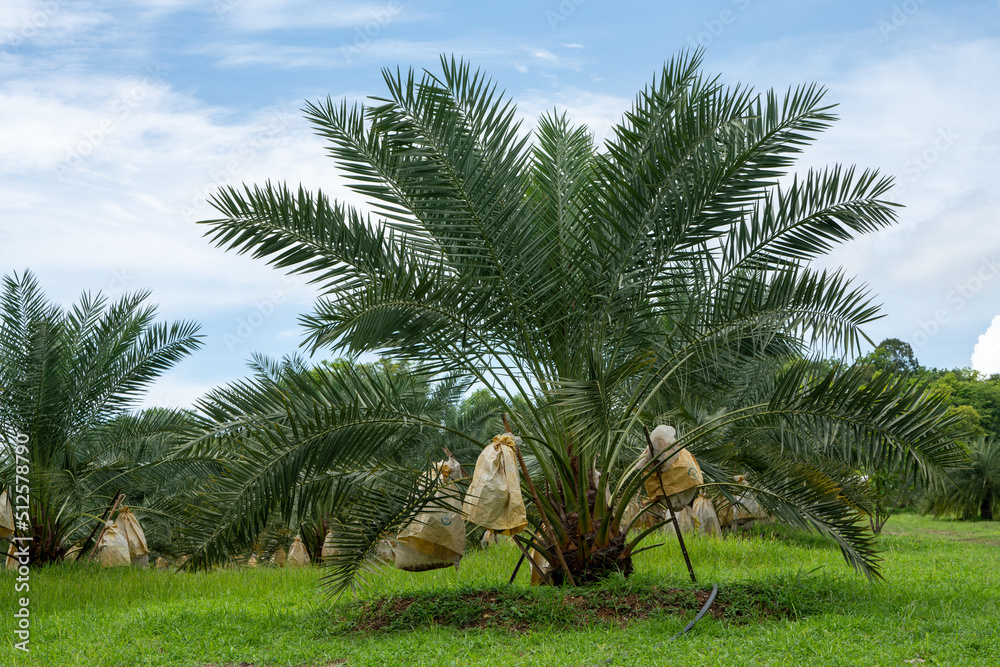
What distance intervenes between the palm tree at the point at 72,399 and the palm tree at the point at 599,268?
5.74 metres

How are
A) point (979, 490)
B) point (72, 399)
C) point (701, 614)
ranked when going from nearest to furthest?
point (701, 614)
point (72, 399)
point (979, 490)

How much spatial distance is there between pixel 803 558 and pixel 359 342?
786cm

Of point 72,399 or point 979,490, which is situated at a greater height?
point 72,399

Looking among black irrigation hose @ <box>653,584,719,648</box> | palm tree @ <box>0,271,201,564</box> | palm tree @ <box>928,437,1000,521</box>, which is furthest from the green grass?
palm tree @ <box>928,437,1000,521</box>

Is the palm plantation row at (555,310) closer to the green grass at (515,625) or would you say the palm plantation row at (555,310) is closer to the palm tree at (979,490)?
the green grass at (515,625)

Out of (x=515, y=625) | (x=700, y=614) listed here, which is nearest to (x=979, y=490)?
(x=700, y=614)

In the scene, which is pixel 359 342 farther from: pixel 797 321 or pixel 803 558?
pixel 803 558

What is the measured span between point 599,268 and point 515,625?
286 centimetres

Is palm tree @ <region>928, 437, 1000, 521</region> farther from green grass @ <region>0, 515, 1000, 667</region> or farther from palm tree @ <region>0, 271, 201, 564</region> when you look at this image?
palm tree @ <region>0, 271, 201, 564</region>

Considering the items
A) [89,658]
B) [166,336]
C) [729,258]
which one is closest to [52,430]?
[166,336]

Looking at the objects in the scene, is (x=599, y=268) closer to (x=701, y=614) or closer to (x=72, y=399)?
(x=701, y=614)

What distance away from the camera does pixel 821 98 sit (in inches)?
252

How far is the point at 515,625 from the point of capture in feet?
19.5

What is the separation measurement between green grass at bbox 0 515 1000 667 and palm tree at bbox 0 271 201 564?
2.25m
